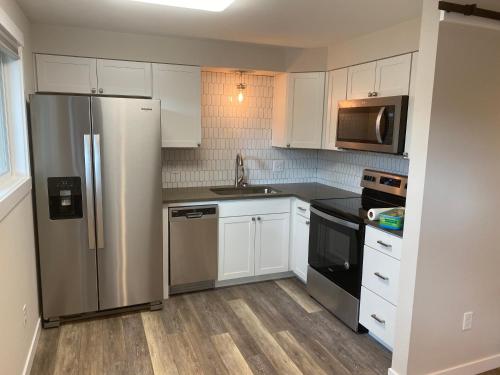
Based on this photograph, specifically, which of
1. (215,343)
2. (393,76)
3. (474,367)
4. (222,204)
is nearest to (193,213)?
(222,204)

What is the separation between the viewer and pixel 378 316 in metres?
2.65

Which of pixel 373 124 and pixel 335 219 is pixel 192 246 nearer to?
pixel 335 219

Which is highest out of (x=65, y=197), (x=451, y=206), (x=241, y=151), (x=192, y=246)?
(x=241, y=151)

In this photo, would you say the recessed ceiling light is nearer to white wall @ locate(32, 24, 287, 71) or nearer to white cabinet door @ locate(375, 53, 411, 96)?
white wall @ locate(32, 24, 287, 71)

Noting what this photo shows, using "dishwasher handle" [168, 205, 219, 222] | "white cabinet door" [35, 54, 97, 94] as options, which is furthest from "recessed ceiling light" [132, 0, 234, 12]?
"dishwasher handle" [168, 205, 219, 222]

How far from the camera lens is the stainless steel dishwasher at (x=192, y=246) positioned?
10.9 feet

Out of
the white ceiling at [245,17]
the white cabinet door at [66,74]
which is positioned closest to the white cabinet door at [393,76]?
the white ceiling at [245,17]

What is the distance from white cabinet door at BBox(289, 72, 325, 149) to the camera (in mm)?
3707

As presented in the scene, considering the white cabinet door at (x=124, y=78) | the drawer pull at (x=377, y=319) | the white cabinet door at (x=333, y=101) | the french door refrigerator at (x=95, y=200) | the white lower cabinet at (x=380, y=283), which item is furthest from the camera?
the white cabinet door at (x=333, y=101)

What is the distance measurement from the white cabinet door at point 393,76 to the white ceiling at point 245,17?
27 centimetres

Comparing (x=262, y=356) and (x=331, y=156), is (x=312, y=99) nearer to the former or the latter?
(x=331, y=156)

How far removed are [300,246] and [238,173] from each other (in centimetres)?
104

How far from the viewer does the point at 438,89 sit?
6.65 ft

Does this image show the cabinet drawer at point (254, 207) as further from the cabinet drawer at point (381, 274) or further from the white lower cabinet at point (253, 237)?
the cabinet drawer at point (381, 274)
